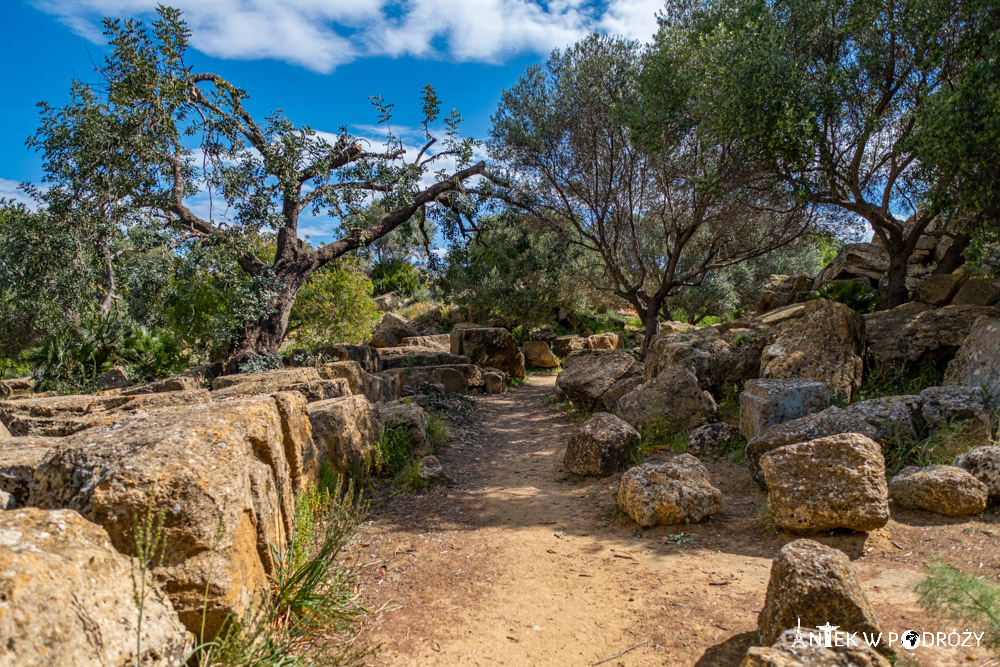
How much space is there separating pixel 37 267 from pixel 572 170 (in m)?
11.5

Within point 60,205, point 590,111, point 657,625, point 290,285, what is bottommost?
point 657,625

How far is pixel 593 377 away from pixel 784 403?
15.1 ft

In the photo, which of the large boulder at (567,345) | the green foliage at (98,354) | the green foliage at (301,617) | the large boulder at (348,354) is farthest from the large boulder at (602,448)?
the large boulder at (567,345)

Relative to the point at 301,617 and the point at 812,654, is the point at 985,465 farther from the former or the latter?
the point at 301,617

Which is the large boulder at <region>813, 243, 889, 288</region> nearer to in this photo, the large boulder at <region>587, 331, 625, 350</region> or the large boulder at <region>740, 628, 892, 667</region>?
the large boulder at <region>587, 331, 625, 350</region>

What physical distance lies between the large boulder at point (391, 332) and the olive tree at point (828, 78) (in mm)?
13336

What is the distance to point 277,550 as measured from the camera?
11.2 ft

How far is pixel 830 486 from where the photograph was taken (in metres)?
4.49

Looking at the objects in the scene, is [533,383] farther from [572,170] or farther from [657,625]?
[657,625]

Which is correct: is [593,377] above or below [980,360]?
below

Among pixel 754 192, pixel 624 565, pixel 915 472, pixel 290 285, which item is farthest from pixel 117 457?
pixel 754 192

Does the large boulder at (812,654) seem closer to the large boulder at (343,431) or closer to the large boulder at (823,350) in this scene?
the large boulder at (343,431)

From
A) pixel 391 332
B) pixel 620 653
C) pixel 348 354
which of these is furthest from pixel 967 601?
pixel 391 332

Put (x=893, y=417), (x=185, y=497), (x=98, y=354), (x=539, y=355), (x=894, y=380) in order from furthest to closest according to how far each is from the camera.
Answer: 1. (x=539, y=355)
2. (x=98, y=354)
3. (x=894, y=380)
4. (x=893, y=417)
5. (x=185, y=497)
